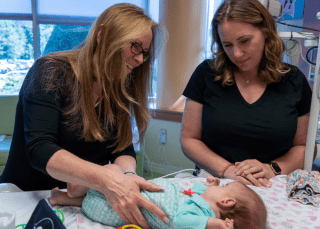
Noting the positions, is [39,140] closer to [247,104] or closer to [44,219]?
[44,219]

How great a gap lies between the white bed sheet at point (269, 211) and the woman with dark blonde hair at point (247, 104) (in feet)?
0.45

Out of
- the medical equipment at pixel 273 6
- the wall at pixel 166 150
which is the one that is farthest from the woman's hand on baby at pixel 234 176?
the wall at pixel 166 150

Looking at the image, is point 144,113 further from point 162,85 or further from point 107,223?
point 162,85

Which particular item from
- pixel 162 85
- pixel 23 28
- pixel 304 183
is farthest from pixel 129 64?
pixel 23 28

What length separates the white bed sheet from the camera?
3.49ft

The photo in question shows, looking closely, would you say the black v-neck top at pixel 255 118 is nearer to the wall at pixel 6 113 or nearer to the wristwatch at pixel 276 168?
the wristwatch at pixel 276 168

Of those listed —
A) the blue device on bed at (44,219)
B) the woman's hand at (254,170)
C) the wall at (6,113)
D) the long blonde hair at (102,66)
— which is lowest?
the wall at (6,113)

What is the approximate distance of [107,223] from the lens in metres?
1.06

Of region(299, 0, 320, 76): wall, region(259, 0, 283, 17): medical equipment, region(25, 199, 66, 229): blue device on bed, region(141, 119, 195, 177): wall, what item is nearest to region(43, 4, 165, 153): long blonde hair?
Result: region(25, 199, 66, 229): blue device on bed

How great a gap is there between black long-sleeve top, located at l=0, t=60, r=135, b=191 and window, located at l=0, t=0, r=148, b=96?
310cm

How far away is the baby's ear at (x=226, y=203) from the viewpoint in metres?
1.14

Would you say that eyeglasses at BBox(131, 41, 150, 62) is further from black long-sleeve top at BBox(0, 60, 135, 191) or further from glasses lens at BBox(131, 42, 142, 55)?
black long-sleeve top at BBox(0, 60, 135, 191)

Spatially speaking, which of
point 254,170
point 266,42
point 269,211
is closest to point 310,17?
point 266,42

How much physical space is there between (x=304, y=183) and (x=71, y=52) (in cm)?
120
